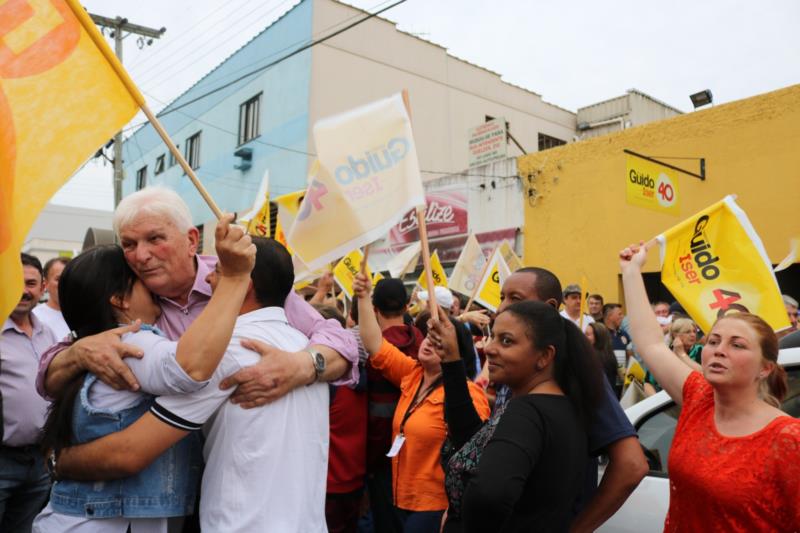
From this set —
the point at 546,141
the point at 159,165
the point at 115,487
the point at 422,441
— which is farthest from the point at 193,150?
the point at 115,487

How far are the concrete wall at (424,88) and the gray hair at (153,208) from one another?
15.8 metres

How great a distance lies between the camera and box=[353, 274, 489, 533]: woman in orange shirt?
3.40 meters

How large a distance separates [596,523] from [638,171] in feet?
26.4

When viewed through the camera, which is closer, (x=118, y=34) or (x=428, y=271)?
(x=428, y=271)

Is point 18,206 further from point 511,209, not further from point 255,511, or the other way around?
point 511,209

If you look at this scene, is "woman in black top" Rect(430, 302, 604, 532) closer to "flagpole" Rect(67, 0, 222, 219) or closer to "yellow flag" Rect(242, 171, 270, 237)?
"flagpole" Rect(67, 0, 222, 219)

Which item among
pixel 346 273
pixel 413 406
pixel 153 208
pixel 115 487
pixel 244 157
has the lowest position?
pixel 413 406

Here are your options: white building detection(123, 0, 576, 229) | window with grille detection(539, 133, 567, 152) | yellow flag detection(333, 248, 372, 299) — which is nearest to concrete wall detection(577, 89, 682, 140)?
window with grille detection(539, 133, 567, 152)

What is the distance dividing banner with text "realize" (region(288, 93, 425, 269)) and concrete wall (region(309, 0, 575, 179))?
14.4 m

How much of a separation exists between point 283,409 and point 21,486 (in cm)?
252

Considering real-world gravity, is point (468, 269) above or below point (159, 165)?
below

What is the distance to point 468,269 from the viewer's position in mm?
9203

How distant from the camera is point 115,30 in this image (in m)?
18.8

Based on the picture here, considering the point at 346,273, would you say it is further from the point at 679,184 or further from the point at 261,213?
the point at 679,184
